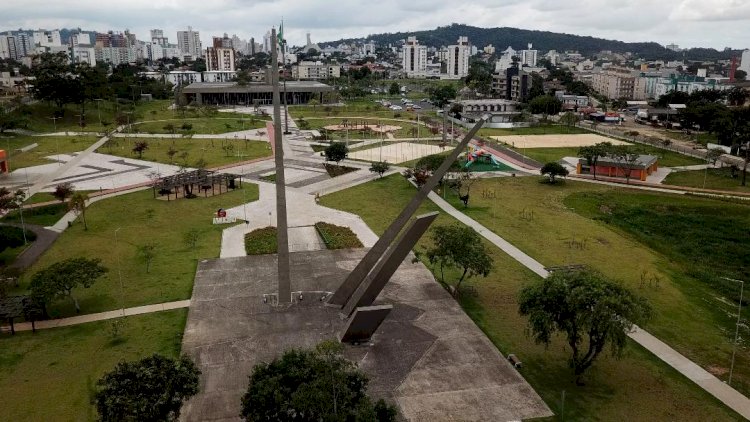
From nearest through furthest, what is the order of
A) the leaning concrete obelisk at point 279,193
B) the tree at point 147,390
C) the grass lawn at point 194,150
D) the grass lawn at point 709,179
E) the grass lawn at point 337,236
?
the tree at point 147,390, the leaning concrete obelisk at point 279,193, the grass lawn at point 337,236, the grass lawn at point 709,179, the grass lawn at point 194,150

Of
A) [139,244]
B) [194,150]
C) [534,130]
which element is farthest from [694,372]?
[534,130]

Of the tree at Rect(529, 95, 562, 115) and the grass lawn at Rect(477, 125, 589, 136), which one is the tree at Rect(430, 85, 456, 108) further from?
the grass lawn at Rect(477, 125, 589, 136)

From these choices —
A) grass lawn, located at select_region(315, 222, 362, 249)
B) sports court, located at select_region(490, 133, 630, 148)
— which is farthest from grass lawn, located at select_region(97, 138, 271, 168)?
sports court, located at select_region(490, 133, 630, 148)

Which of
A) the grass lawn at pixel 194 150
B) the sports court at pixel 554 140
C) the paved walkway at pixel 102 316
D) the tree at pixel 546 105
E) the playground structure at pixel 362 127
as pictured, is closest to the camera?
the paved walkway at pixel 102 316

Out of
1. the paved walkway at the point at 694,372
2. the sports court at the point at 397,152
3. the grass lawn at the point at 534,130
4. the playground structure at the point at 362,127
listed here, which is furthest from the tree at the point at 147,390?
the grass lawn at the point at 534,130

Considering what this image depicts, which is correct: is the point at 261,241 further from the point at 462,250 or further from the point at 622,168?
the point at 622,168

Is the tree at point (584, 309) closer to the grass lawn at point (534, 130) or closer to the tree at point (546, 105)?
the grass lawn at point (534, 130)

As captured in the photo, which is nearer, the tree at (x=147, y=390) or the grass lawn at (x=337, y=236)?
the tree at (x=147, y=390)
